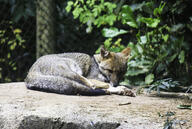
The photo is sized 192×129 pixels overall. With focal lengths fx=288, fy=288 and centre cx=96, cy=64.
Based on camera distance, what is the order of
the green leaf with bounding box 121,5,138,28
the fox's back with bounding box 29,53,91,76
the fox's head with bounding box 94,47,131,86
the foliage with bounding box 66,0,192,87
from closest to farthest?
the fox's back with bounding box 29,53,91,76 → the fox's head with bounding box 94,47,131,86 → the foliage with bounding box 66,0,192,87 → the green leaf with bounding box 121,5,138,28

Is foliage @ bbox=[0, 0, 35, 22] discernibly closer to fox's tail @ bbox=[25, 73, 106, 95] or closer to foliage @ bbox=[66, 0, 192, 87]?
foliage @ bbox=[66, 0, 192, 87]

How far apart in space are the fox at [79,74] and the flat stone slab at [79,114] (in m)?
0.28

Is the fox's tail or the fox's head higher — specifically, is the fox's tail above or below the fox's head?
below

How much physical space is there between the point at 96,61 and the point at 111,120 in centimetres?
180

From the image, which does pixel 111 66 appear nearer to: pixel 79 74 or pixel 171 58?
pixel 79 74

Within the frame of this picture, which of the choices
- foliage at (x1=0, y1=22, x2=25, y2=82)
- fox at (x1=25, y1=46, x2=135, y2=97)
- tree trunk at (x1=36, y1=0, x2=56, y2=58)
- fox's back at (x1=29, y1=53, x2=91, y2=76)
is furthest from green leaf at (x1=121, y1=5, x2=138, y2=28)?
foliage at (x1=0, y1=22, x2=25, y2=82)

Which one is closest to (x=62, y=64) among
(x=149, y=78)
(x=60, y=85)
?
(x=60, y=85)

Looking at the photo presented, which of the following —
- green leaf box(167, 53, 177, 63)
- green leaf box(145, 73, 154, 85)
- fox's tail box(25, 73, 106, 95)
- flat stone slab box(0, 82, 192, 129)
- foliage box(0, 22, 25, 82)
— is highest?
foliage box(0, 22, 25, 82)

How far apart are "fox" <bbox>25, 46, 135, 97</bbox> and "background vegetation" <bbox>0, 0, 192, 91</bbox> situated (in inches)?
18.3

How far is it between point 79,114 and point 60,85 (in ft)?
2.75

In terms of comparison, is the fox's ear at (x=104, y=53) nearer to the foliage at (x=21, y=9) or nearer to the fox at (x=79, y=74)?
the fox at (x=79, y=74)

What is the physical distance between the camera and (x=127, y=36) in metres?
5.13

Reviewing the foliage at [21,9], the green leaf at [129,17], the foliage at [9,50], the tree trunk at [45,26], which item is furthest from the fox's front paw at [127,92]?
the foliage at [9,50]

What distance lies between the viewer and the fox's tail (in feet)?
9.42
